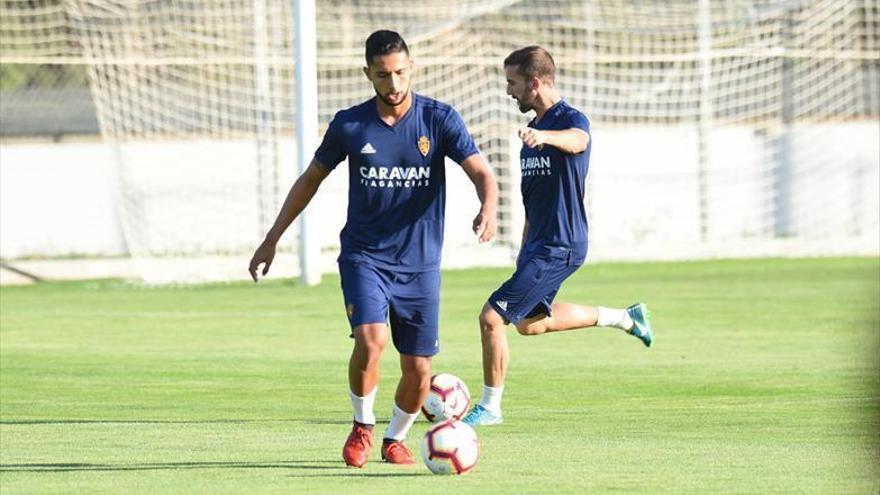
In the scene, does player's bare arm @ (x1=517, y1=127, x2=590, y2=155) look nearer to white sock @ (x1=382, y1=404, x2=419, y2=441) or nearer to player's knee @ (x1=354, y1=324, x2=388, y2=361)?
player's knee @ (x1=354, y1=324, x2=388, y2=361)

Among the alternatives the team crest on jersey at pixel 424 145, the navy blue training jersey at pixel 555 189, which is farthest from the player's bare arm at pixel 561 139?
the team crest on jersey at pixel 424 145

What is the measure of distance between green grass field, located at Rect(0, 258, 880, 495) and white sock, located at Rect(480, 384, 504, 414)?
14cm

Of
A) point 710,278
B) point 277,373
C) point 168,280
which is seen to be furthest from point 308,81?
point 277,373

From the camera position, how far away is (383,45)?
31.4 feet

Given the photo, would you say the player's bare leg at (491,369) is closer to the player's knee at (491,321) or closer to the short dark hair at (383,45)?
the player's knee at (491,321)

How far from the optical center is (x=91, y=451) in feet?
34.3

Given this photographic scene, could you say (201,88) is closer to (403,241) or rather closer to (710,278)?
(710,278)

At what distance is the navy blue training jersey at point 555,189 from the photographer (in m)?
11.8

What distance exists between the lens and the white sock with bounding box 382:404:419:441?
9.95 m

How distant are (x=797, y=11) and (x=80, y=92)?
14.1 m

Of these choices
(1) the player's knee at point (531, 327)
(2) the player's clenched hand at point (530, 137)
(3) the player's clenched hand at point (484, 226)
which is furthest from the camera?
(1) the player's knee at point (531, 327)

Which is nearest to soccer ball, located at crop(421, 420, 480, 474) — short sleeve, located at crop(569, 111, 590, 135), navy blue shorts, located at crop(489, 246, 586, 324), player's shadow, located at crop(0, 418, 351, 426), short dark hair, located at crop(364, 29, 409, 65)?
short dark hair, located at crop(364, 29, 409, 65)

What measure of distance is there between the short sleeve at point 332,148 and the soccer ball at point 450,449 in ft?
5.14

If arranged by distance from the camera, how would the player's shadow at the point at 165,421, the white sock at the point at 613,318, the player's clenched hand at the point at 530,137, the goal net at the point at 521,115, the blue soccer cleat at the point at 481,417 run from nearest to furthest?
the player's clenched hand at the point at 530,137 → the blue soccer cleat at the point at 481,417 → the player's shadow at the point at 165,421 → the white sock at the point at 613,318 → the goal net at the point at 521,115
